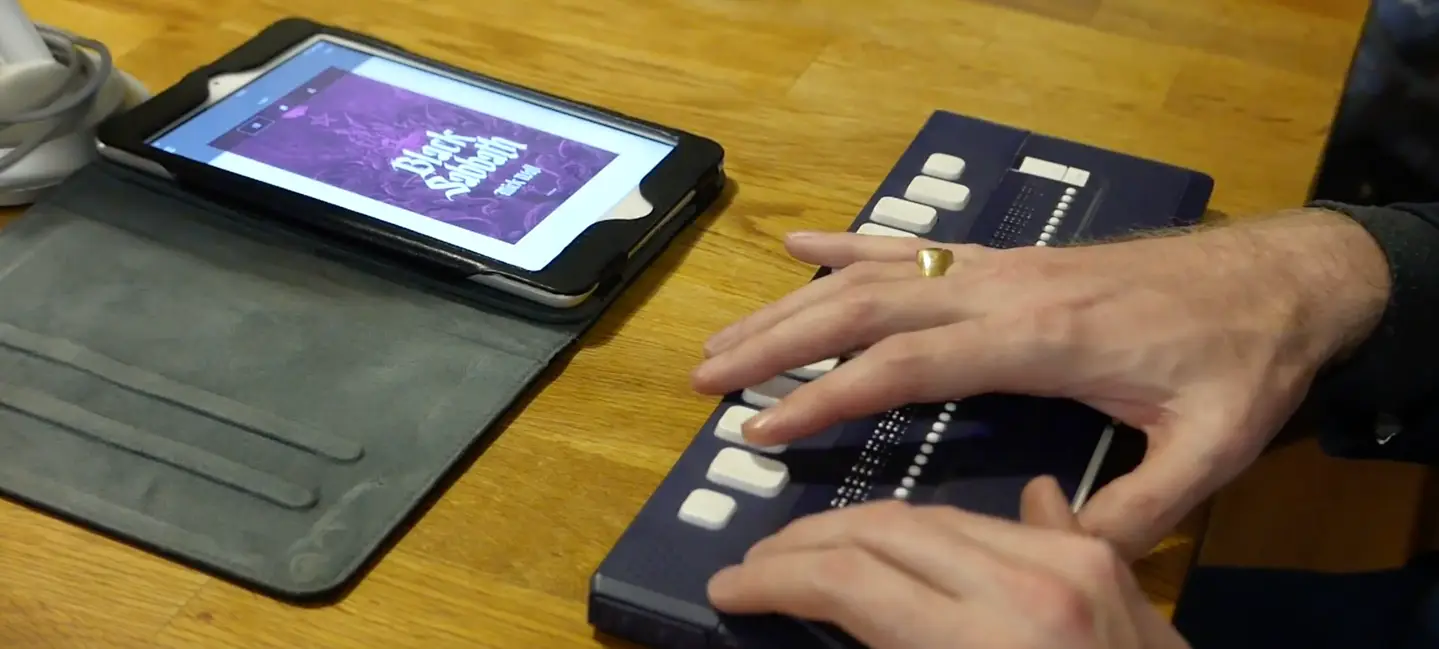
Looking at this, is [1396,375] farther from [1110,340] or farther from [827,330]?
[827,330]

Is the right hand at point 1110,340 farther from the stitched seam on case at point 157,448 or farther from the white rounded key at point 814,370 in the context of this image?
the stitched seam on case at point 157,448

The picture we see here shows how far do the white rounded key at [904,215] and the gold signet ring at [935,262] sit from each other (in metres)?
0.05

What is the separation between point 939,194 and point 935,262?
9 cm

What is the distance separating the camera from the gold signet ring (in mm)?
603

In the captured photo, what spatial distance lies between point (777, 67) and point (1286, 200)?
0.32 meters

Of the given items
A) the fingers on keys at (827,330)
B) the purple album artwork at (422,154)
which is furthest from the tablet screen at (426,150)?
the fingers on keys at (827,330)

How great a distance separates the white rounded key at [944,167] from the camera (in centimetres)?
70

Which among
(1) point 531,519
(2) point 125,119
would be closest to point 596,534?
(1) point 531,519

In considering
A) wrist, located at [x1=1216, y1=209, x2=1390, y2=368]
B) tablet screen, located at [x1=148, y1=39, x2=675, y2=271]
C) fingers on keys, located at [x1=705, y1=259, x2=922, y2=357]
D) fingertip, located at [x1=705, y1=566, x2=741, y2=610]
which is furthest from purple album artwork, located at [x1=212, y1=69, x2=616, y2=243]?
wrist, located at [x1=1216, y1=209, x2=1390, y2=368]

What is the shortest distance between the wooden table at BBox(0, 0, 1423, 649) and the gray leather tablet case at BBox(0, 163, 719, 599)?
0.02 m

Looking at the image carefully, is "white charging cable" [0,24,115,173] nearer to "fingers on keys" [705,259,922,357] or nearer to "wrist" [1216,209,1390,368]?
"fingers on keys" [705,259,922,357]

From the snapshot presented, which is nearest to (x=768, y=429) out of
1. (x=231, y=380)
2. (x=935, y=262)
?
(x=935, y=262)

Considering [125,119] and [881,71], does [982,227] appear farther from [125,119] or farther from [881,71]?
[125,119]

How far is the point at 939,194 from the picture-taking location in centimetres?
68
